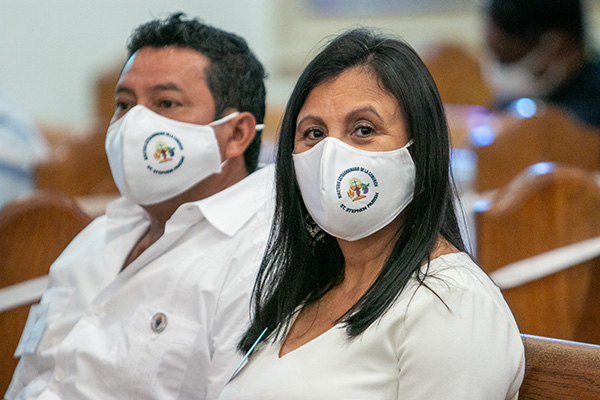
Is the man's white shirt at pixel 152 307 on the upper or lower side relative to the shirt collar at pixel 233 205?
lower

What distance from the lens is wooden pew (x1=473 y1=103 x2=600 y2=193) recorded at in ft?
8.66

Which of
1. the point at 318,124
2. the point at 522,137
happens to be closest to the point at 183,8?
the point at 522,137

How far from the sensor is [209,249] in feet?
5.38

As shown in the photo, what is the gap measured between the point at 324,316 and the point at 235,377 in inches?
7.0

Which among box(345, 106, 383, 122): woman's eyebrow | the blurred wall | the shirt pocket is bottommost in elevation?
the blurred wall

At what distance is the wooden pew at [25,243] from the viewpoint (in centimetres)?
184

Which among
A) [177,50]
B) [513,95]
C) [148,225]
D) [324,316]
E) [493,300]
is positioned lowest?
[513,95]

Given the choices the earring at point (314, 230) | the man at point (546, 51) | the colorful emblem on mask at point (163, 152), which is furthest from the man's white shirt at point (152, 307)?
the man at point (546, 51)

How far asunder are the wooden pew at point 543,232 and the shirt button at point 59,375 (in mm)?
953

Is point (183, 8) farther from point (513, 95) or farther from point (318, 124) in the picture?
point (318, 124)

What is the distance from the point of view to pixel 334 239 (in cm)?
137

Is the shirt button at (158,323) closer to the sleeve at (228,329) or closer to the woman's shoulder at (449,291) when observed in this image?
the sleeve at (228,329)

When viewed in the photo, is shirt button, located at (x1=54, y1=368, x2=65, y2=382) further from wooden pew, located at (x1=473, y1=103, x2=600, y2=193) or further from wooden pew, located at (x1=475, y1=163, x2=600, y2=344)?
wooden pew, located at (x1=473, y1=103, x2=600, y2=193)

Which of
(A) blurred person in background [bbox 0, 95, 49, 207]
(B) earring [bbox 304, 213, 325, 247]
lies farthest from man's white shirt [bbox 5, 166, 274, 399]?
(A) blurred person in background [bbox 0, 95, 49, 207]
